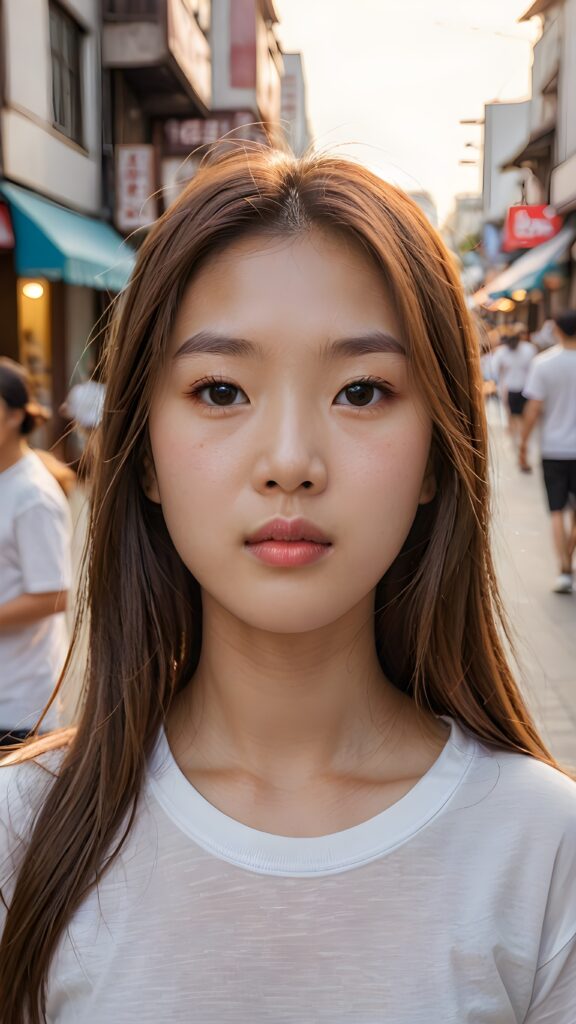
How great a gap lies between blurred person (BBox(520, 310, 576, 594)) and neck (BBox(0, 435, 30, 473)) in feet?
15.7

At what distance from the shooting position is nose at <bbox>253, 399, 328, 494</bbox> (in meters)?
1.12

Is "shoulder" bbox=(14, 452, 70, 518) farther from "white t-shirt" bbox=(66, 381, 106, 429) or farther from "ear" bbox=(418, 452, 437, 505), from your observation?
"ear" bbox=(418, 452, 437, 505)

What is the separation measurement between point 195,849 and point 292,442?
0.48 metres

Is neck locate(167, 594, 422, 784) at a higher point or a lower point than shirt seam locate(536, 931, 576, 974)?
higher

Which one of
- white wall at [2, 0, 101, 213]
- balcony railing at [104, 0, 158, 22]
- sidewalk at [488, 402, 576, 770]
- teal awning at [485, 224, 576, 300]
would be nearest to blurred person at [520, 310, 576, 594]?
sidewalk at [488, 402, 576, 770]

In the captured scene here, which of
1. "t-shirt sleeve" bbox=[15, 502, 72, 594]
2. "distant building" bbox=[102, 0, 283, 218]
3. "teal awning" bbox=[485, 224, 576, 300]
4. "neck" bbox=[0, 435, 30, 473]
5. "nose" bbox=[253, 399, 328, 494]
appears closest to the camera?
"nose" bbox=[253, 399, 328, 494]

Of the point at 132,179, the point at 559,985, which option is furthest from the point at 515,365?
→ the point at 559,985

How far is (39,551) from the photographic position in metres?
3.21

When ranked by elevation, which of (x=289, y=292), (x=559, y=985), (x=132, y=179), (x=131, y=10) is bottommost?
(x=559, y=985)

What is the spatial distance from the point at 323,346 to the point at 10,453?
239 centimetres

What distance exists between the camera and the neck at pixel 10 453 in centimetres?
336

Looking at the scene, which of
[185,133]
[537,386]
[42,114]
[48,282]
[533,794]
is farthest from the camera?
[185,133]

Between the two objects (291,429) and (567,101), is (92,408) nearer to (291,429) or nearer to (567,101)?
(291,429)

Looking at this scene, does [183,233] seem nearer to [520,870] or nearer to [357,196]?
[357,196]
